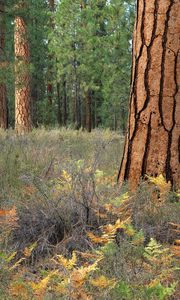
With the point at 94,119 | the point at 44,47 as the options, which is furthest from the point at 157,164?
the point at 94,119

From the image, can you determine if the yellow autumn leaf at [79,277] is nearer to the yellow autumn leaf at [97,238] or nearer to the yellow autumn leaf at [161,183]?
the yellow autumn leaf at [97,238]

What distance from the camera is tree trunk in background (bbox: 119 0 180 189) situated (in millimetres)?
4105

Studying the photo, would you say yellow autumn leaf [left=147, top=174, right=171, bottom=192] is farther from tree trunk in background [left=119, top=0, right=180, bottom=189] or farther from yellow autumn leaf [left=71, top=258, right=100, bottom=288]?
yellow autumn leaf [left=71, top=258, right=100, bottom=288]

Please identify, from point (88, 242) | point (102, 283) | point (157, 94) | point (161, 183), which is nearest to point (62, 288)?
point (102, 283)

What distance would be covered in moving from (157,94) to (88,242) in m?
1.85

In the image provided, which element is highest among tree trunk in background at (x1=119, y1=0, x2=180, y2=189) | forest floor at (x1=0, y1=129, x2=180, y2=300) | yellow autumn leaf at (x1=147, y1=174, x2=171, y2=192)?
tree trunk in background at (x1=119, y1=0, x2=180, y2=189)

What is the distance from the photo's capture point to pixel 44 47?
78.1 ft

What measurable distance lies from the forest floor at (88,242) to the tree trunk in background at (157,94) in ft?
0.89

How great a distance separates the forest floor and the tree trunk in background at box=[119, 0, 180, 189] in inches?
10.6

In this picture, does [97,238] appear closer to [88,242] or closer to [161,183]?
[88,242]

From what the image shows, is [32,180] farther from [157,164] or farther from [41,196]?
[157,164]

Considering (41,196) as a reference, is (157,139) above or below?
above

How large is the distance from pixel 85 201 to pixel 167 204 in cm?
75

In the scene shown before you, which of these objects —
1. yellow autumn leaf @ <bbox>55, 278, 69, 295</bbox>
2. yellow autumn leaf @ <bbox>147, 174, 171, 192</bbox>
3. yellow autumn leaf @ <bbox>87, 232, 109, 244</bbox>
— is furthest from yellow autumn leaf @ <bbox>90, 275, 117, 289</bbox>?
yellow autumn leaf @ <bbox>147, 174, 171, 192</bbox>
